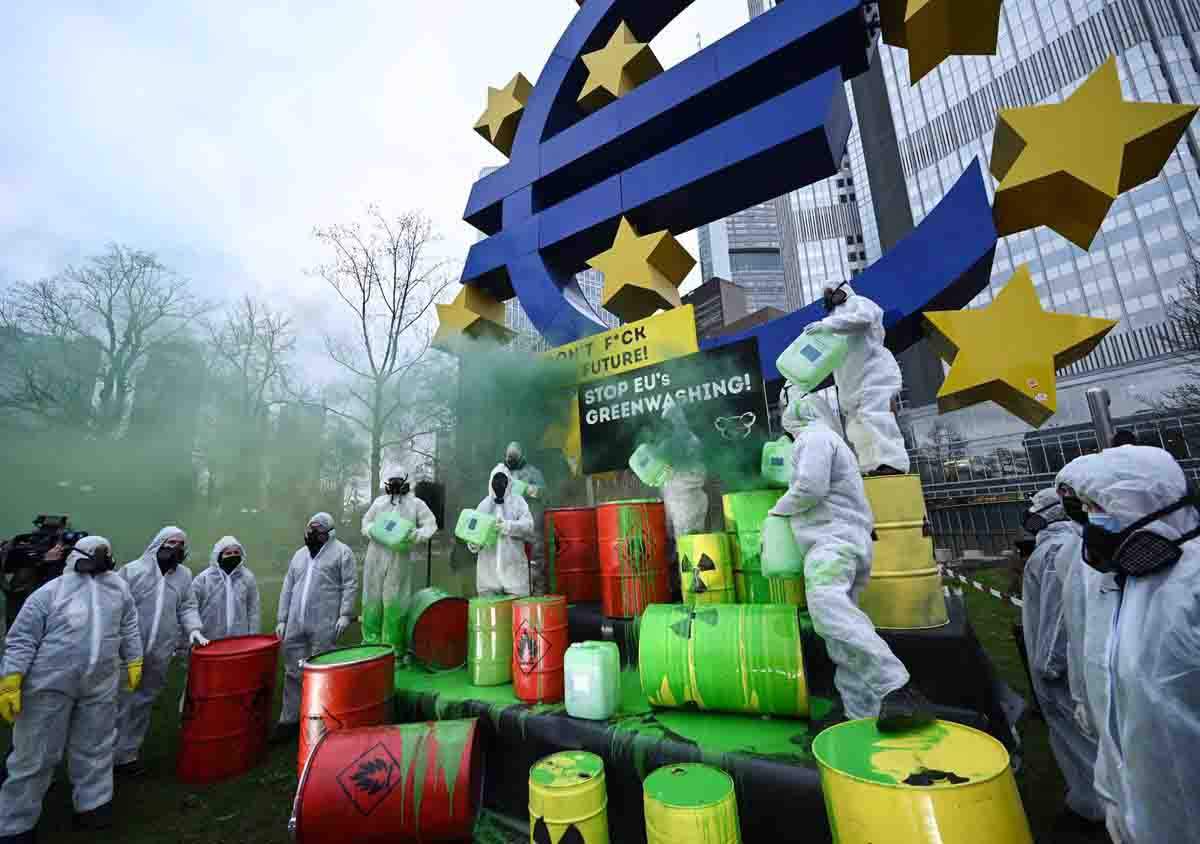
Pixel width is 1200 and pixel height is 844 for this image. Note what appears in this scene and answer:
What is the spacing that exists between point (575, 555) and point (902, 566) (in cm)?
278

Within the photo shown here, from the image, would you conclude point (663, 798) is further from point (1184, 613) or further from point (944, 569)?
point (944, 569)

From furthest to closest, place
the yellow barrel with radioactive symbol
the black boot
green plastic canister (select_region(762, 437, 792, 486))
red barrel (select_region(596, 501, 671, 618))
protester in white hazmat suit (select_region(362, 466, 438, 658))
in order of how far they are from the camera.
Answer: protester in white hazmat suit (select_region(362, 466, 438, 658)) < red barrel (select_region(596, 501, 671, 618)) < green plastic canister (select_region(762, 437, 792, 486)) < the yellow barrel with radioactive symbol < the black boot

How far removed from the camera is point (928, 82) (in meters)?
38.2

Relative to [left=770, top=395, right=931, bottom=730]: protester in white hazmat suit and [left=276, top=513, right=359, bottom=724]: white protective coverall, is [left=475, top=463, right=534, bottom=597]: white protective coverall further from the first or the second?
[left=770, top=395, right=931, bottom=730]: protester in white hazmat suit

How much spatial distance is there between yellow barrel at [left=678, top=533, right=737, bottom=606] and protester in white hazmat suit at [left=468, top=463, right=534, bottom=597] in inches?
66.1

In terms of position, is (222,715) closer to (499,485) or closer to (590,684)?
(499,485)

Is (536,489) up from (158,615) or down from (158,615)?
up

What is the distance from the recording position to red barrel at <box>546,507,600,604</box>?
4660mm

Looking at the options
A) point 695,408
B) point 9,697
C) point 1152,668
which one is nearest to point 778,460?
point 695,408

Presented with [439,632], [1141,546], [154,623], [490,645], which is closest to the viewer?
[1141,546]

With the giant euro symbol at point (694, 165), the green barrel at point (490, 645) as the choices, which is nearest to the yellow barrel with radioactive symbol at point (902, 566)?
the giant euro symbol at point (694, 165)

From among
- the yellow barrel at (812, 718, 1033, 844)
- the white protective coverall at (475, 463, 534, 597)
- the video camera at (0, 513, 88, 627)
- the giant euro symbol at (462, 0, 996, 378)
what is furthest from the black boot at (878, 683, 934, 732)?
the video camera at (0, 513, 88, 627)

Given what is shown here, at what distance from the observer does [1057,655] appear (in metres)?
2.75

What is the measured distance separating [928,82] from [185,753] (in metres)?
→ 54.7
